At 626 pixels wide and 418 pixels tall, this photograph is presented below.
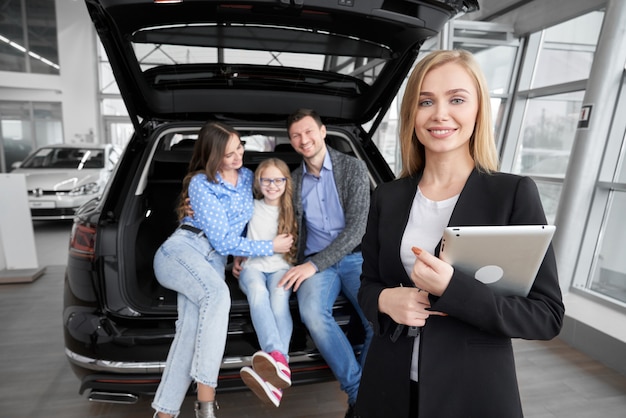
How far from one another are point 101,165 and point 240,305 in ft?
18.2

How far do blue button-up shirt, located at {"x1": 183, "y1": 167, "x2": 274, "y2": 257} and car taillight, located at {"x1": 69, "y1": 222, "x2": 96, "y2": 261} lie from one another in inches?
15.8

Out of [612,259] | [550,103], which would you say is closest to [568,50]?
[550,103]

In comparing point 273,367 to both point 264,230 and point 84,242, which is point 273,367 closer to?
point 264,230

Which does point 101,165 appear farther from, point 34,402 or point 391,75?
point 391,75

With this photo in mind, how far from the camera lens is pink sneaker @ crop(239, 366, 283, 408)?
1.43 meters

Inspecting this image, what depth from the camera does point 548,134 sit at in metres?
5.30

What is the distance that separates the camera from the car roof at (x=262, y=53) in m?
1.38

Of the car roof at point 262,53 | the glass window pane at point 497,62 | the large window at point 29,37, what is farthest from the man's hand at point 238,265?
the large window at point 29,37

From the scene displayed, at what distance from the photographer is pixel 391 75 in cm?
194

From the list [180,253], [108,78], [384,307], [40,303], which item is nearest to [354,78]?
[180,253]

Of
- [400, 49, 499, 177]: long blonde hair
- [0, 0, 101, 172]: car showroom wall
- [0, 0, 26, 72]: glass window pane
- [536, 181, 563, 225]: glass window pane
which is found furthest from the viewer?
[0, 0, 101, 172]: car showroom wall

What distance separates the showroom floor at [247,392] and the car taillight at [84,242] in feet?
2.72

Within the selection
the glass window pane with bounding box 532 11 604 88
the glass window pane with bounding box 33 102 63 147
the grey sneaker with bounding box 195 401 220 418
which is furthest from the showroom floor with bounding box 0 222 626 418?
the glass window pane with bounding box 33 102 63 147

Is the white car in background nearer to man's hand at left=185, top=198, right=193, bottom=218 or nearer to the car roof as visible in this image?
the car roof
